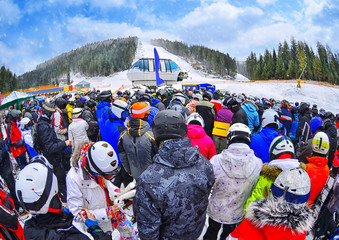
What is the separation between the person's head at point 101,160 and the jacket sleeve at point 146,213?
1.88 ft

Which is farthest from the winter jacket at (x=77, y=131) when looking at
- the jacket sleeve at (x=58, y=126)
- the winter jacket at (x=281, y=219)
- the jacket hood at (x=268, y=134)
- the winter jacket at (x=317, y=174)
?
the winter jacket at (x=317, y=174)

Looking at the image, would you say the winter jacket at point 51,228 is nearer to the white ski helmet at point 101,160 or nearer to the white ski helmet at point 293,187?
the white ski helmet at point 101,160

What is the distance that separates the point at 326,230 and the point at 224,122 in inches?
115

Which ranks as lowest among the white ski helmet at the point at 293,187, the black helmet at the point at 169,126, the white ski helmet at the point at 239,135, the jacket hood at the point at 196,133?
the white ski helmet at the point at 293,187

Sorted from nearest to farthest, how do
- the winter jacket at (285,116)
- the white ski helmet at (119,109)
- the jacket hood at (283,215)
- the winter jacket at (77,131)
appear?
the jacket hood at (283,215)
the white ski helmet at (119,109)
the winter jacket at (77,131)
the winter jacket at (285,116)

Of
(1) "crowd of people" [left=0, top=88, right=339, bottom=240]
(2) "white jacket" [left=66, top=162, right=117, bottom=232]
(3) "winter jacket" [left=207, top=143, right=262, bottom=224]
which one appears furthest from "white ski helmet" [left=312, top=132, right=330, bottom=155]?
(2) "white jacket" [left=66, top=162, right=117, bottom=232]

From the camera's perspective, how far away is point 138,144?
10.7 feet

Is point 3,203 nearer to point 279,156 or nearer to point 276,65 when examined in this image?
point 279,156

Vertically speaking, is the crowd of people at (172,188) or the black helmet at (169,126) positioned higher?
the black helmet at (169,126)

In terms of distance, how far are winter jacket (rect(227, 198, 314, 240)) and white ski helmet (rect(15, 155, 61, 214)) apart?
164cm

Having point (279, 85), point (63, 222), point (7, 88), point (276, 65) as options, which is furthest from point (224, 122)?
point (7, 88)

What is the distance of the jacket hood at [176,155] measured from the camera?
1.65 metres

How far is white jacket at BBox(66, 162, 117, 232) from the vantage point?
226 cm

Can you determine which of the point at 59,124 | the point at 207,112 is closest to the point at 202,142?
the point at 207,112
